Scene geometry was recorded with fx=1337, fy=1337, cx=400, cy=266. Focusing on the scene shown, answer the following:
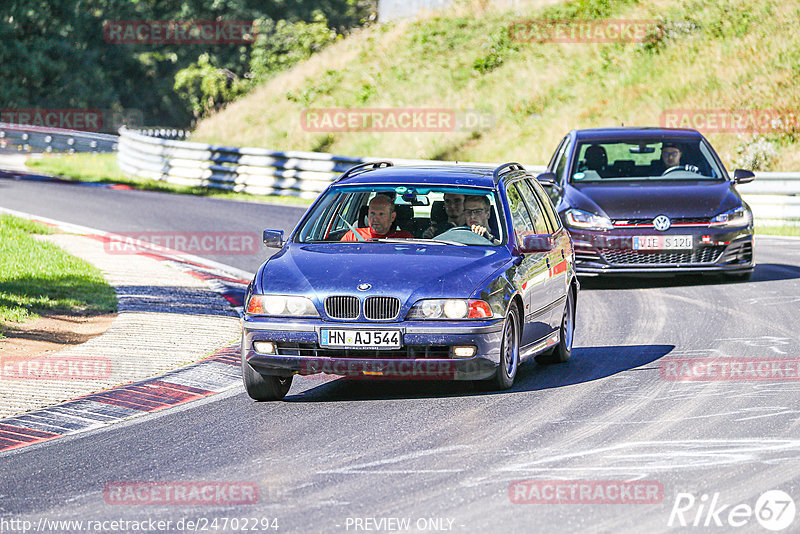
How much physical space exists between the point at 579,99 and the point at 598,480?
97.2ft

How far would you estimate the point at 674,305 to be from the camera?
1372cm

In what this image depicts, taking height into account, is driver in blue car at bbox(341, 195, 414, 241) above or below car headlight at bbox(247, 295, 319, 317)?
above

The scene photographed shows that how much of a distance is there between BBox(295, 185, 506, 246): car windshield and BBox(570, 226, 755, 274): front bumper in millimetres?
5276

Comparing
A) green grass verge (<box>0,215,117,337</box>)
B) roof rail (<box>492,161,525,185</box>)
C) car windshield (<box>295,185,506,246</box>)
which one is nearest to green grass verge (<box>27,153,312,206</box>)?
green grass verge (<box>0,215,117,337</box>)

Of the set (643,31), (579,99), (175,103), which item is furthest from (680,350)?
(175,103)

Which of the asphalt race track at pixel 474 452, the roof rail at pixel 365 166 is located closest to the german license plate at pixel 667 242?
the asphalt race track at pixel 474 452

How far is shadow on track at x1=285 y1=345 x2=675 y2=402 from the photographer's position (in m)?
9.14

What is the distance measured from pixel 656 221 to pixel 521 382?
570cm

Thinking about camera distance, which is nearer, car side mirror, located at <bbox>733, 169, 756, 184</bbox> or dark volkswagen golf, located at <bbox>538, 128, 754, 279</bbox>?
dark volkswagen golf, located at <bbox>538, 128, 754, 279</bbox>

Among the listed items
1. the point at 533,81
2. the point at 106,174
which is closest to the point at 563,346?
the point at 533,81

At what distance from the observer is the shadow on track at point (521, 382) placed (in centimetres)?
914

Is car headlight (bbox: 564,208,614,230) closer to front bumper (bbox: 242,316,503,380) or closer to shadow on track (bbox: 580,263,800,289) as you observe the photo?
shadow on track (bbox: 580,263,800,289)

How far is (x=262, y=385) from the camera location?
890cm

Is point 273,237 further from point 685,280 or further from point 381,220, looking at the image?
point 685,280
